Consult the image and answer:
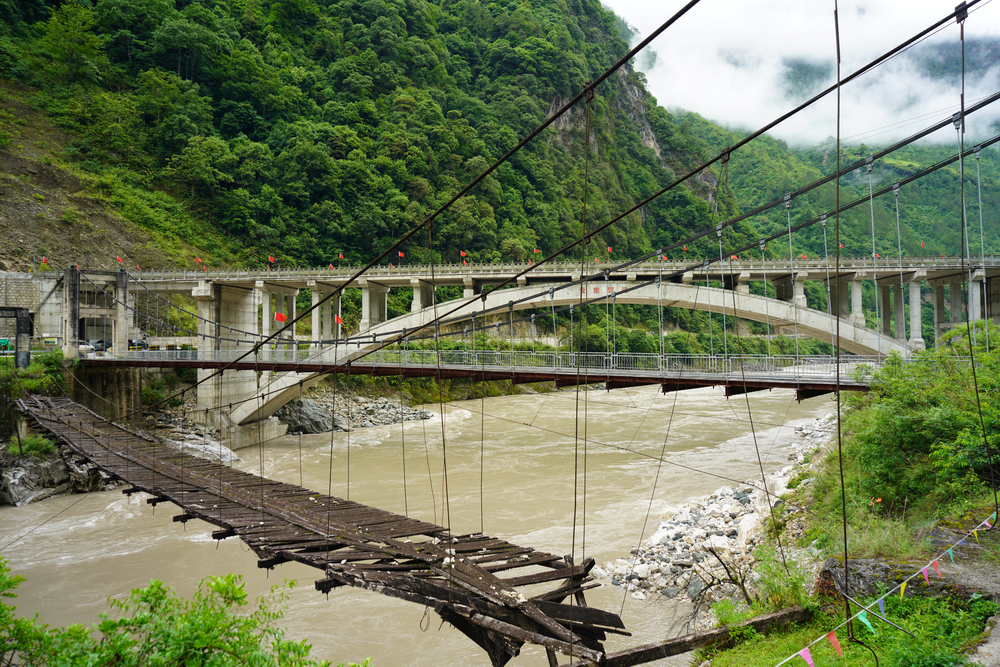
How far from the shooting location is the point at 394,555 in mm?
4625

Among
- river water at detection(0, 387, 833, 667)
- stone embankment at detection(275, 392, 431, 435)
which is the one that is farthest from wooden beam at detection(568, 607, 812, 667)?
stone embankment at detection(275, 392, 431, 435)

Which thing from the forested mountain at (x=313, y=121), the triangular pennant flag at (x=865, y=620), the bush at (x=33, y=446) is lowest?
the bush at (x=33, y=446)

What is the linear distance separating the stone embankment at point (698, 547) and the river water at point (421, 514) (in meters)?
0.31

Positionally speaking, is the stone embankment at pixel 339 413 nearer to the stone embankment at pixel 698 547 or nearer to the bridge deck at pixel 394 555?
the bridge deck at pixel 394 555

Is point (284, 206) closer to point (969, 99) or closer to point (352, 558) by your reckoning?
point (352, 558)

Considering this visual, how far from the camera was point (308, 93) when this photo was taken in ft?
119

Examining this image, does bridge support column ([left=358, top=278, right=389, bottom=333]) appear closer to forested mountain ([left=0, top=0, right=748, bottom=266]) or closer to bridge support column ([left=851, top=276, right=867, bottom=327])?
forested mountain ([left=0, top=0, right=748, bottom=266])

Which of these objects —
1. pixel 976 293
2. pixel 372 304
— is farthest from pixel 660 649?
pixel 976 293

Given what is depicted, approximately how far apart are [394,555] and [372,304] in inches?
685

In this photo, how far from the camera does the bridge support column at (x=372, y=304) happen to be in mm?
19797

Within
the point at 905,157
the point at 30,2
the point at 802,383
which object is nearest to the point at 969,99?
the point at 905,157

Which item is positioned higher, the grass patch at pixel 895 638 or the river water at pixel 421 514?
the grass patch at pixel 895 638

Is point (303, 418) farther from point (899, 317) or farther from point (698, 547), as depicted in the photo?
point (899, 317)

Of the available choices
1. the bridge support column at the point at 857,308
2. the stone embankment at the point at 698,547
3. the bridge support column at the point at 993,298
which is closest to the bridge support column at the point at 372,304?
the stone embankment at the point at 698,547
